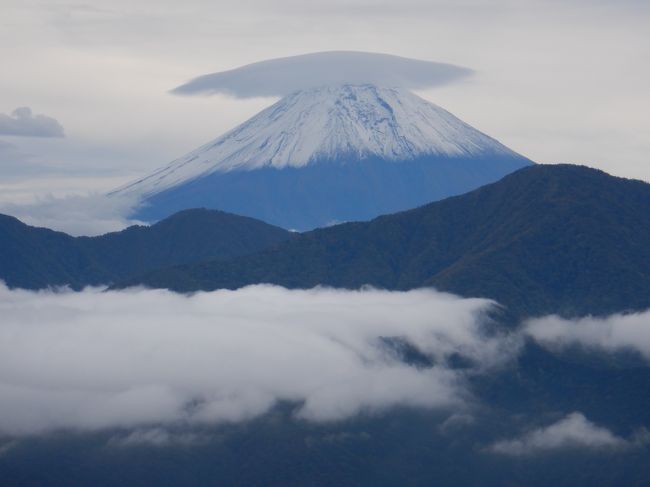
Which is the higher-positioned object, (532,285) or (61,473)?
(532,285)

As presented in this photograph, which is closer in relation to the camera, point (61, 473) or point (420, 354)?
point (61, 473)

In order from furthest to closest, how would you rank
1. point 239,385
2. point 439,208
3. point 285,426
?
1. point 439,208
2. point 239,385
3. point 285,426

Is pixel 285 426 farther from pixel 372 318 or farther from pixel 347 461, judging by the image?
pixel 372 318

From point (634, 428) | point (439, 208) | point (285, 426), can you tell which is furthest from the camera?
point (439, 208)

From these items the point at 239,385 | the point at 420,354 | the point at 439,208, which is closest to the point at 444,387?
the point at 420,354

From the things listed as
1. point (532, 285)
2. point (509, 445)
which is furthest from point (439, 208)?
point (509, 445)

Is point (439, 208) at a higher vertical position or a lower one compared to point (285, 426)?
higher

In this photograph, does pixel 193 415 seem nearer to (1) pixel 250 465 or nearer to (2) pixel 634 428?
(1) pixel 250 465
